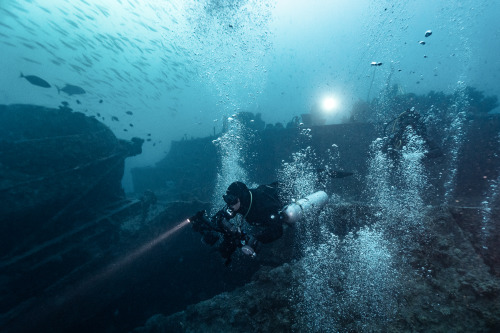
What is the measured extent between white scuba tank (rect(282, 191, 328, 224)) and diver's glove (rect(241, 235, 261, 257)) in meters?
1.07

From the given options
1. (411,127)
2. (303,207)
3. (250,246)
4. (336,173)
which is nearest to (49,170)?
(250,246)

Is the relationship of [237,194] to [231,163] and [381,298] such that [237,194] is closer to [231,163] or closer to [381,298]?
[381,298]

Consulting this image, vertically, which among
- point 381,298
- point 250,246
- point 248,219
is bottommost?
point 381,298

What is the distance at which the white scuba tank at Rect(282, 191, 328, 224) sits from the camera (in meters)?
4.17

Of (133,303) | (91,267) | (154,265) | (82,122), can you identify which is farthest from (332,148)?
(82,122)

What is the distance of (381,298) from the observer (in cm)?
268

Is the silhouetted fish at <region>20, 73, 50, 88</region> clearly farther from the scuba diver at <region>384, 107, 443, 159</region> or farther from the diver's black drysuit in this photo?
the scuba diver at <region>384, 107, 443, 159</region>

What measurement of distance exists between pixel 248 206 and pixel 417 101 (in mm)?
19406

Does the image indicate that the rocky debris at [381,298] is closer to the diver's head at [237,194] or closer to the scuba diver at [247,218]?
the scuba diver at [247,218]

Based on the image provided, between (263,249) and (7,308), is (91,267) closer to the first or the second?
(7,308)

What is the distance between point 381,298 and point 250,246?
1893mm

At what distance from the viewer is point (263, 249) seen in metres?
5.07

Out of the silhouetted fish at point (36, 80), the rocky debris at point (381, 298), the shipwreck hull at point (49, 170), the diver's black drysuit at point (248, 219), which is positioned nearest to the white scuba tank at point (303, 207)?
the diver's black drysuit at point (248, 219)

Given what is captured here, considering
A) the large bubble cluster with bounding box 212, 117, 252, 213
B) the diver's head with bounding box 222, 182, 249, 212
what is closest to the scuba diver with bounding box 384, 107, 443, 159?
the diver's head with bounding box 222, 182, 249, 212
